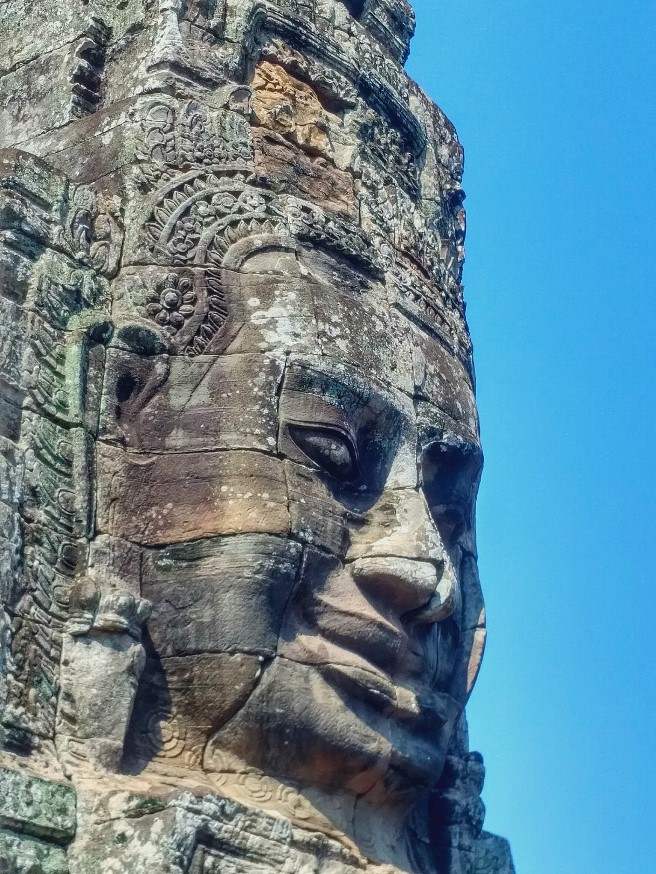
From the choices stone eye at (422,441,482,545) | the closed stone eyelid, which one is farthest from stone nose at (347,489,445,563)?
stone eye at (422,441,482,545)

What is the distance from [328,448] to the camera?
7.23 meters

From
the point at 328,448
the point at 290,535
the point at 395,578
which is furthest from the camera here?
the point at 328,448

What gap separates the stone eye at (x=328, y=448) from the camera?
7191 mm

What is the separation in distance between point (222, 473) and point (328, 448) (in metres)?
0.56

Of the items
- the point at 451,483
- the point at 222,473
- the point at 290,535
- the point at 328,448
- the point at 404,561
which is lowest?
the point at 290,535

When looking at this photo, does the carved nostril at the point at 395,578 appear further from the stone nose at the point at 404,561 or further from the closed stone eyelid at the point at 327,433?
the closed stone eyelid at the point at 327,433

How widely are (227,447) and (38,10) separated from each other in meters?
3.45

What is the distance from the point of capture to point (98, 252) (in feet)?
25.1

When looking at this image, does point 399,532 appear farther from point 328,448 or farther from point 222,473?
point 222,473

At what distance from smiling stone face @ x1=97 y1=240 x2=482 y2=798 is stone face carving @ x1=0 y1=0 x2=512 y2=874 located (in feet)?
0.05

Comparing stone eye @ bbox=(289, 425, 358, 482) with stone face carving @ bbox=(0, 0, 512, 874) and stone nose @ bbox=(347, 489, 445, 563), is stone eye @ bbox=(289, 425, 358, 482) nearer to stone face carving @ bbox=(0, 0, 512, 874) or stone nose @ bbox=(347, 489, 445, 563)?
stone face carving @ bbox=(0, 0, 512, 874)

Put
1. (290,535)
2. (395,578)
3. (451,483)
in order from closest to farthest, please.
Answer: (290,535)
(395,578)
(451,483)

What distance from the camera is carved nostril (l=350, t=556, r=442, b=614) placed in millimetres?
7055

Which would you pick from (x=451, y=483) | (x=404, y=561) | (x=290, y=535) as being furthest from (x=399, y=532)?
(x=451, y=483)
